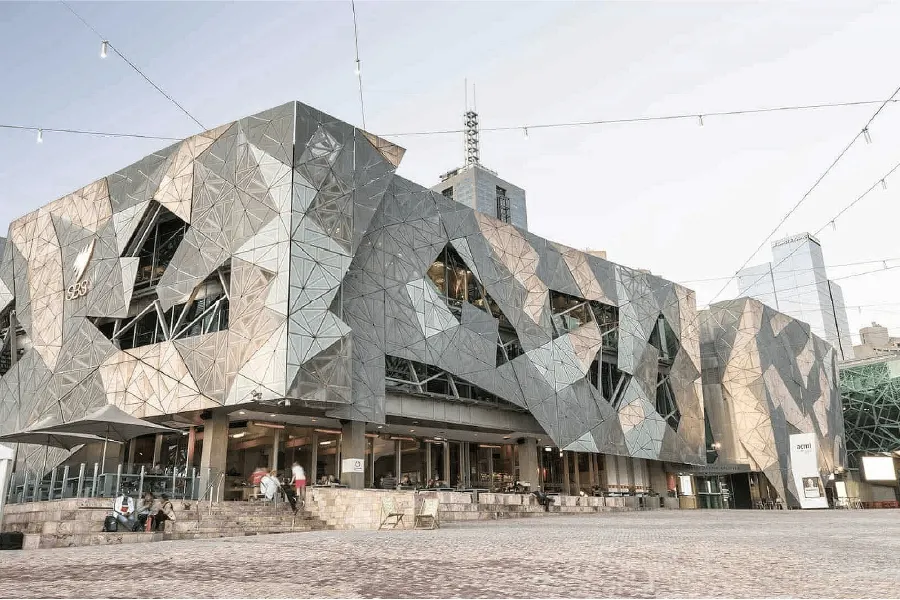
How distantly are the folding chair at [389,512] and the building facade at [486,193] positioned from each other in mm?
67267

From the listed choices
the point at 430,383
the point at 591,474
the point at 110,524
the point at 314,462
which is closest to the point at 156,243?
the point at 314,462

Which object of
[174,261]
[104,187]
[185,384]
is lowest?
[185,384]

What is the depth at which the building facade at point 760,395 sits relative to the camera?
45812 millimetres

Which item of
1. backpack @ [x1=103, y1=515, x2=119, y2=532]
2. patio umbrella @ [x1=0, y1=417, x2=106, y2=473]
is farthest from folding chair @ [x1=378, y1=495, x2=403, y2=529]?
patio umbrella @ [x1=0, y1=417, x2=106, y2=473]

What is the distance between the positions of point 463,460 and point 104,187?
2107cm

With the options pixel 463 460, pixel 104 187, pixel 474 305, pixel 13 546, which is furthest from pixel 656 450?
pixel 13 546

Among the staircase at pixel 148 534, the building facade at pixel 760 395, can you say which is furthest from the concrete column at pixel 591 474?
the staircase at pixel 148 534

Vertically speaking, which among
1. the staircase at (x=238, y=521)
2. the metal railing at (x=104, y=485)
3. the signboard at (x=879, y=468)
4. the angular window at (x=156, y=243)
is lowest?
the staircase at (x=238, y=521)

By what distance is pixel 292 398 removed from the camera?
24516 mm

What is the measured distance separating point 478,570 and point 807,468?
32116 millimetres

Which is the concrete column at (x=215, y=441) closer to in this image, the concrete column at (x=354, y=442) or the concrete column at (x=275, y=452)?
the concrete column at (x=275, y=452)

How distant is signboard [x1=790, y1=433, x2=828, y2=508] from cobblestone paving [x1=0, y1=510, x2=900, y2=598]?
24963mm

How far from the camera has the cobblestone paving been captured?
20.4 ft

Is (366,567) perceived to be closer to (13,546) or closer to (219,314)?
(13,546)
